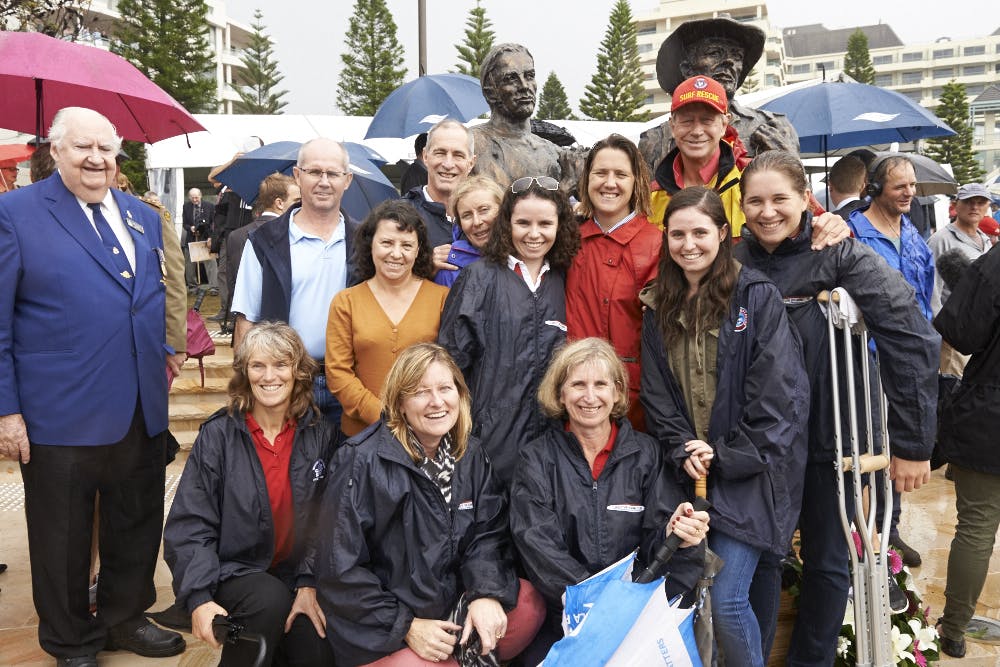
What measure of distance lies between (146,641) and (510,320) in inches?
84.8

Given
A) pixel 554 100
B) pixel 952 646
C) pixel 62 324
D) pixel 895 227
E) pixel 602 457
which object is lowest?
pixel 952 646

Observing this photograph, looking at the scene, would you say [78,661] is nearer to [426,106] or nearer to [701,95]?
[701,95]

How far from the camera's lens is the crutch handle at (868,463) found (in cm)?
251

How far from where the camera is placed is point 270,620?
9.09 ft

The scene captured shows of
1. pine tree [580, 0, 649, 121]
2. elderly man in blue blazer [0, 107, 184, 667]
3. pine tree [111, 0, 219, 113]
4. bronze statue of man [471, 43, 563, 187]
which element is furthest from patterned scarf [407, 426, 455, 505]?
pine tree [580, 0, 649, 121]

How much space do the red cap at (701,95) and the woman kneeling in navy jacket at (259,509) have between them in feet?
5.99

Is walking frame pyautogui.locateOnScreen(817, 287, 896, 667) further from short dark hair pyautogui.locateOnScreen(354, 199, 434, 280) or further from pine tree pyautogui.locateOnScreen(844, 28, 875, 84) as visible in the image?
pine tree pyautogui.locateOnScreen(844, 28, 875, 84)

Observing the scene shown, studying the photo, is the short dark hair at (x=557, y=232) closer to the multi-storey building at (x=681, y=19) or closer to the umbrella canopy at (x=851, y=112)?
the umbrella canopy at (x=851, y=112)

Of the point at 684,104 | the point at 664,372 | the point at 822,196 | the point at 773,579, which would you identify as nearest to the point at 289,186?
the point at 684,104

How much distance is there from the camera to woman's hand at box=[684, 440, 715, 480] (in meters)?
2.58

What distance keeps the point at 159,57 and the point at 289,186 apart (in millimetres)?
23098

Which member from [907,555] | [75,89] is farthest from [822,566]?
[75,89]

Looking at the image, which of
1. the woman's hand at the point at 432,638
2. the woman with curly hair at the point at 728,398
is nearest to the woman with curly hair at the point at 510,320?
the woman with curly hair at the point at 728,398

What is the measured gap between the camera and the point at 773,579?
109 inches
